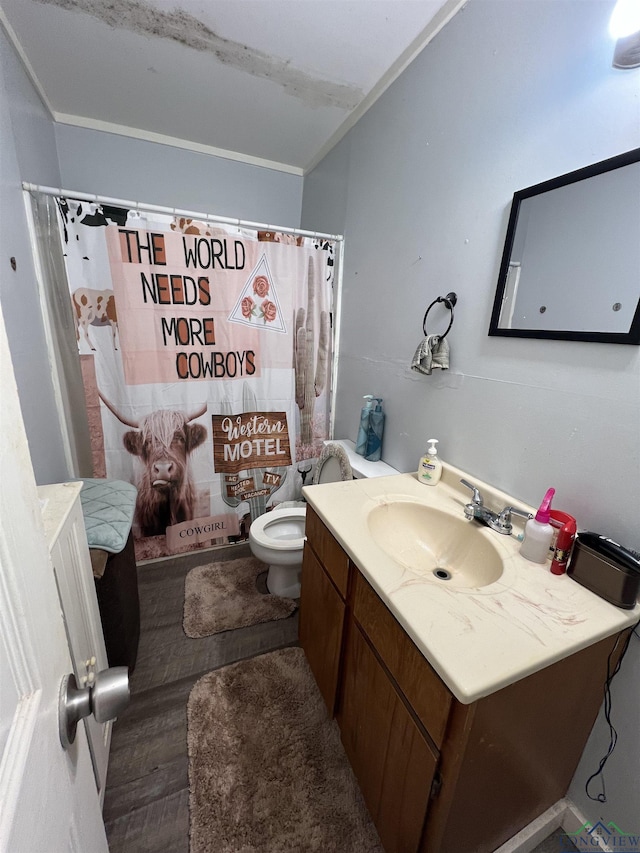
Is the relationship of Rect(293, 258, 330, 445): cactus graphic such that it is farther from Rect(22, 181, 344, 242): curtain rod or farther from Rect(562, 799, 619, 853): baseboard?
Rect(562, 799, 619, 853): baseboard

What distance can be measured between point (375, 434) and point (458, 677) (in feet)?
3.85

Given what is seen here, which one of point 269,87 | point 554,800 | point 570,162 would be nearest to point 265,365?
point 269,87

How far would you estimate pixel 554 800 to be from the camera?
3.24 feet

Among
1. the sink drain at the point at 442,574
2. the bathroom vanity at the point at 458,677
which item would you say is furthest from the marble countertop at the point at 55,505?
the sink drain at the point at 442,574

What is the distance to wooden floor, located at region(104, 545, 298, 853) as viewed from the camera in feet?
3.28

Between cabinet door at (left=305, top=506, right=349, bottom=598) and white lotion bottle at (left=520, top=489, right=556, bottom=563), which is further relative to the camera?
cabinet door at (left=305, top=506, right=349, bottom=598)

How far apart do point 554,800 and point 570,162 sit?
1753 mm

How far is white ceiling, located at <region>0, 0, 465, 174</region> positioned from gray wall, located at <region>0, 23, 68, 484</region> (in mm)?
197

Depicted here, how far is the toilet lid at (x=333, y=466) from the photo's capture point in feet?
5.71

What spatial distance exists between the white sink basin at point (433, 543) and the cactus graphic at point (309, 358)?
1.09 metres

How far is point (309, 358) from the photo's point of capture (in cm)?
209

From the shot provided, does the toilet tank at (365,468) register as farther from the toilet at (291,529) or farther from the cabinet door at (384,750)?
the cabinet door at (384,750)

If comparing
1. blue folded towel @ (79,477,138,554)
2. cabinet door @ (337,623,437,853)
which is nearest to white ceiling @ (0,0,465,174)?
blue folded towel @ (79,477,138,554)

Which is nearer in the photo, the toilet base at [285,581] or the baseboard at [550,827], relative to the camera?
the baseboard at [550,827]
